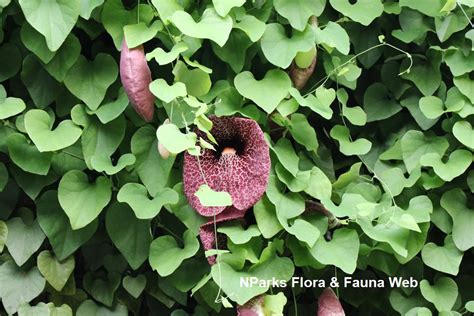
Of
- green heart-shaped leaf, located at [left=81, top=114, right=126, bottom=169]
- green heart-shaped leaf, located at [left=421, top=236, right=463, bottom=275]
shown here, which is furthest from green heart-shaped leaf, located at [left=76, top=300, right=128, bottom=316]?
green heart-shaped leaf, located at [left=421, top=236, right=463, bottom=275]

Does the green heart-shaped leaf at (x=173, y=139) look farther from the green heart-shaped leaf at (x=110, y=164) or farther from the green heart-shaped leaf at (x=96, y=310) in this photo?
the green heart-shaped leaf at (x=96, y=310)

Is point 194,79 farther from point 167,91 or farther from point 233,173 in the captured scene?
point 233,173

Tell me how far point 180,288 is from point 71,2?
61 centimetres

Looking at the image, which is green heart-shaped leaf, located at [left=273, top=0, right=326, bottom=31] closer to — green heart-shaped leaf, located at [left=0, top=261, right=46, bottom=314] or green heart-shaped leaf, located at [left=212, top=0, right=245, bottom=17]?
green heart-shaped leaf, located at [left=212, top=0, right=245, bottom=17]

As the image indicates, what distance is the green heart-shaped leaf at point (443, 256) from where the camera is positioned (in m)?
1.48

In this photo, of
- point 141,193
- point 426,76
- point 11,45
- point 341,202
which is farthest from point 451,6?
point 11,45

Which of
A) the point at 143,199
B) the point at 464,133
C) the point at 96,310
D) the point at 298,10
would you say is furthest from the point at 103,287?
the point at 464,133

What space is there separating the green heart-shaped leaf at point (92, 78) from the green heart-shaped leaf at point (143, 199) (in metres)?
0.19

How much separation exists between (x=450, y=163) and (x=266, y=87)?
43cm

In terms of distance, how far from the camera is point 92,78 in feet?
4.83

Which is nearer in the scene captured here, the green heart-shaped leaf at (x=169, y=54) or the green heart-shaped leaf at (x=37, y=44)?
the green heart-shaped leaf at (x=169, y=54)

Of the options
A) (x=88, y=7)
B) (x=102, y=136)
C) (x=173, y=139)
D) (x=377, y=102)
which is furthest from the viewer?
(x=377, y=102)

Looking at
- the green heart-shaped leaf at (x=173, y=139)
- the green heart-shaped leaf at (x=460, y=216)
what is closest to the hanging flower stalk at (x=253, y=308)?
the green heart-shaped leaf at (x=173, y=139)

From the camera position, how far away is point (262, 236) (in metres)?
1.44
